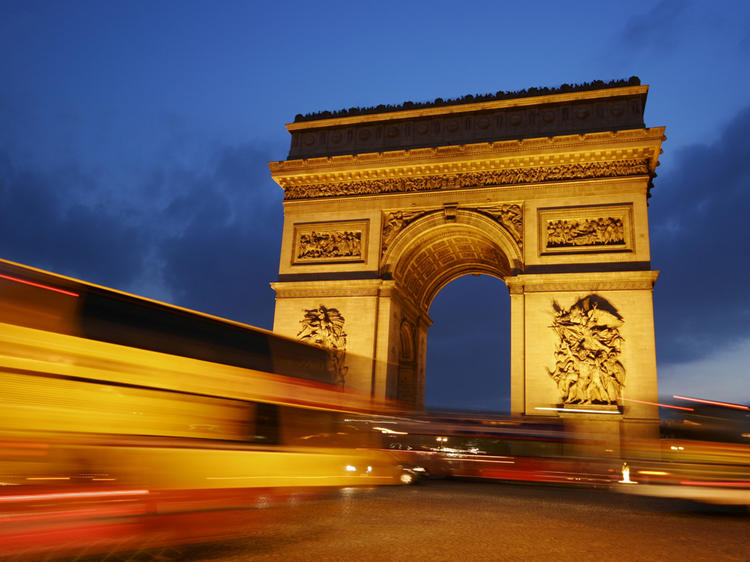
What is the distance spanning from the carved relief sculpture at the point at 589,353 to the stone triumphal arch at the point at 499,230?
36mm

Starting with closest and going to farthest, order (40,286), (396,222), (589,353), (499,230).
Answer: (40,286), (589,353), (499,230), (396,222)

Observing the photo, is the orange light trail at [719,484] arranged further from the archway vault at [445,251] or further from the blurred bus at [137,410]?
the archway vault at [445,251]

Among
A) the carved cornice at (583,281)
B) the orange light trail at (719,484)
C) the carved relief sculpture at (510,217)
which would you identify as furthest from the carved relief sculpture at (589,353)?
the orange light trail at (719,484)

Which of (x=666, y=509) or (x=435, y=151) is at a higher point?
(x=435, y=151)

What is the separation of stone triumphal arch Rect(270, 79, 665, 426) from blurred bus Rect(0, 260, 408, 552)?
13.1 metres

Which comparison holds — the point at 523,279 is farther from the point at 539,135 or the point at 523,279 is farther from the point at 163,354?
the point at 163,354

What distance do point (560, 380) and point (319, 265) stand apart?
9.73 metres

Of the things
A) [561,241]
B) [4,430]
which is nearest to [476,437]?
[561,241]

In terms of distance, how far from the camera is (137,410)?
6023mm

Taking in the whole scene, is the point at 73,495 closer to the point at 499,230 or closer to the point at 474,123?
the point at 499,230

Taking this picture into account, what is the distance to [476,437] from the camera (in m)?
16.4

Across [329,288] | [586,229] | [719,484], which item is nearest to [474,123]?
[586,229]

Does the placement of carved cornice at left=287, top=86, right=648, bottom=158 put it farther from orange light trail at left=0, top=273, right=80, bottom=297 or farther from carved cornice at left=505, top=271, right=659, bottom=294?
orange light trail at left=0, top=273, right=80, bottom=297

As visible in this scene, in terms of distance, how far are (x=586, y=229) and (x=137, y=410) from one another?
58.9 feet
